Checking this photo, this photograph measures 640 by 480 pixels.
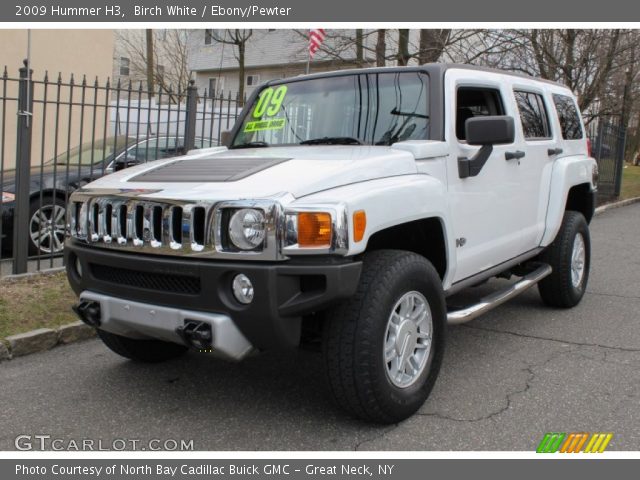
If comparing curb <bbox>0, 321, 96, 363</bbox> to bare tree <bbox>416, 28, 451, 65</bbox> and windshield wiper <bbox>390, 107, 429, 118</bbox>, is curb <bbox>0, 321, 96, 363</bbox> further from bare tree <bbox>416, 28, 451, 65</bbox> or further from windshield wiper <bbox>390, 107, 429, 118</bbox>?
bare tree <bbox>416, 28, 451, 65</bbox>

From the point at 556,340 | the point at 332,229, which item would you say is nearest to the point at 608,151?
the point at 556,340

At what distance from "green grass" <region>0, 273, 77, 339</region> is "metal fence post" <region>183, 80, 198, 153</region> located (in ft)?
7.57

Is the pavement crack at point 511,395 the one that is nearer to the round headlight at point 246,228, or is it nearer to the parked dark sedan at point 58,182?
the round headlight at point 246,228

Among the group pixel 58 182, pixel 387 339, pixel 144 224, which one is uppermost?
pixel 58 182

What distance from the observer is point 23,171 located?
5.90m


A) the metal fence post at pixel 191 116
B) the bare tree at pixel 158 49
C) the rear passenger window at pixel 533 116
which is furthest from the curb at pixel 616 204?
the bare tree at pixel 158 49

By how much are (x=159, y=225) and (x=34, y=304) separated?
8.70 feet

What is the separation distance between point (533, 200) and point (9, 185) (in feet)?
16.9

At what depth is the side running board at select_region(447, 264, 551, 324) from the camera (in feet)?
12.3

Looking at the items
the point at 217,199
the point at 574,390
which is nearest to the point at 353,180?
the point at 217,199

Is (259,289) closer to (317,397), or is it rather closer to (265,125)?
(317,397)

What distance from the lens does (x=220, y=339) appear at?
287 centimetres

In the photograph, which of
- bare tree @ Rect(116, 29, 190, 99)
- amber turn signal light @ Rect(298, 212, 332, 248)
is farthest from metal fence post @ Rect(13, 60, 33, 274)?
bare tree @ Rect(116, 29, 190, 99)

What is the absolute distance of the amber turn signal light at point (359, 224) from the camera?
9.53 feet
